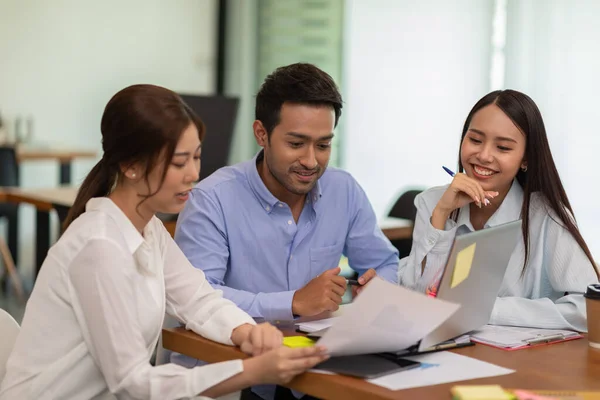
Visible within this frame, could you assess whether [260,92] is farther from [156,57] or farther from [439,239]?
[156,57]

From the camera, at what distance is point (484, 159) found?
6.80ft

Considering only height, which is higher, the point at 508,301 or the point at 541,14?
the point at 541,14

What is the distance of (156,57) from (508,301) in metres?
5.18

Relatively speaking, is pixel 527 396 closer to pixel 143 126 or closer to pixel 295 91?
pixel 143 126

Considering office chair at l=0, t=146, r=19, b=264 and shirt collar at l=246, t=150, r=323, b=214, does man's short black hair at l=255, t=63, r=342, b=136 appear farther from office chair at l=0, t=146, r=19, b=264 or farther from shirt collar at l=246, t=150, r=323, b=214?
office chair at l=0, t=146, r=19, b=264

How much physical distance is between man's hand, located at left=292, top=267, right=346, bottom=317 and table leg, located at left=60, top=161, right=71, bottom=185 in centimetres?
406

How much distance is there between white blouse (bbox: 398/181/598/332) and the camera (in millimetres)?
1857

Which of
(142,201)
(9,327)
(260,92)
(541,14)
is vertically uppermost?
(541,14)

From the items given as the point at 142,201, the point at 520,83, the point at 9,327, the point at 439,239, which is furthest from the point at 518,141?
the point at 520,83

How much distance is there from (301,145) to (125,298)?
75cm

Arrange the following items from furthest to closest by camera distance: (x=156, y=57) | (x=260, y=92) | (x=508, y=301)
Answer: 1. (x=156, y=57)
2. (x=260, y=92)
3. (x=508, y=301)

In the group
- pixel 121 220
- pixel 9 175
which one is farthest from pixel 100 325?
pixel 9 175

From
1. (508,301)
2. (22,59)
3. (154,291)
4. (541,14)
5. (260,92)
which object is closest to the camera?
(154,291)

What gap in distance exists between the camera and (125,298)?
4.98 feet
